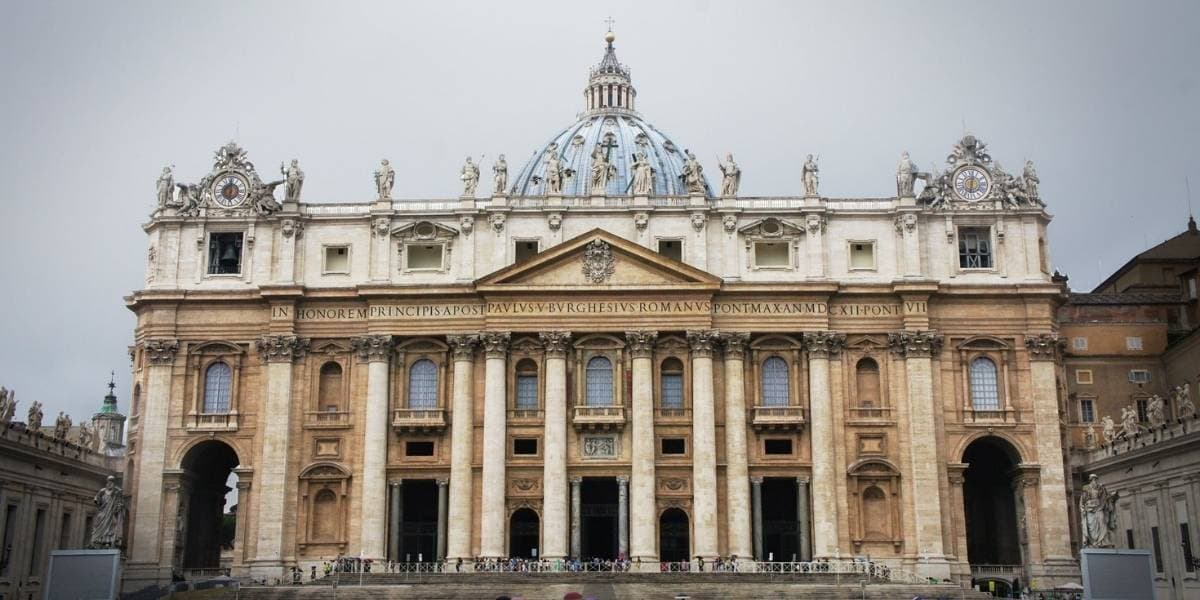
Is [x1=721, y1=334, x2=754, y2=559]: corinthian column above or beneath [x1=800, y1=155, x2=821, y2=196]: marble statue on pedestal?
beneath

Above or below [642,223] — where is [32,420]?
below

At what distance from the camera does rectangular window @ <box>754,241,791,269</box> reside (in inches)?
2643

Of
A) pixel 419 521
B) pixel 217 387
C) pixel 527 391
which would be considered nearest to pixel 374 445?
pixel 419 521

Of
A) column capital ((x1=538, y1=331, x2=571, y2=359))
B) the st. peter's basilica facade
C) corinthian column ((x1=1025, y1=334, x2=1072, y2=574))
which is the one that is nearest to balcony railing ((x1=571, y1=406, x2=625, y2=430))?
the st. peter's basilica facade

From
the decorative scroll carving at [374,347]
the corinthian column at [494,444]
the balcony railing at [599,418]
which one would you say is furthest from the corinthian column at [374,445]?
the balcony railing at [599,418]

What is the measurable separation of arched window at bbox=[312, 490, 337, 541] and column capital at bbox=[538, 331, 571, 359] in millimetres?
12506

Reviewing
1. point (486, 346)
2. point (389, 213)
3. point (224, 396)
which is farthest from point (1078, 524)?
point (224, 396)

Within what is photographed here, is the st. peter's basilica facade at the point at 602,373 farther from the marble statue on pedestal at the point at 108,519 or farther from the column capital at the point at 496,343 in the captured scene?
the marble statue on pedestal at the point at 108,519

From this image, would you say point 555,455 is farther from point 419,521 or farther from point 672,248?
point 672,248

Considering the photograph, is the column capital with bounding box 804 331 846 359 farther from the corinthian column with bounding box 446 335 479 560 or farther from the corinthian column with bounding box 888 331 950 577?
the corinthian column with bounding box 446 335 479 560

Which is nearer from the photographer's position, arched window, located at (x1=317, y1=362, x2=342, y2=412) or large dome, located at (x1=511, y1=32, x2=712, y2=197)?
arched window, located at (x1=317, y1=362, x2=342, y2=412)

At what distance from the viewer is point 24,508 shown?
6047 cm

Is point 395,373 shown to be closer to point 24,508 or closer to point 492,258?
point 492,258

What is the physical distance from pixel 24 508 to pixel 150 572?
645 centimetres
